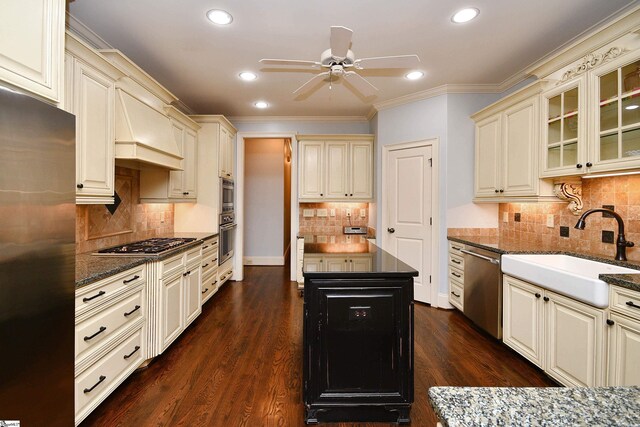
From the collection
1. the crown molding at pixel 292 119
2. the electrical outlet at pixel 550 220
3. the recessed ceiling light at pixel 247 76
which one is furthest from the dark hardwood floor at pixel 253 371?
the crown molding at pixel 292 119

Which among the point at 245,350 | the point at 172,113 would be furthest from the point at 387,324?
the point at 172,113

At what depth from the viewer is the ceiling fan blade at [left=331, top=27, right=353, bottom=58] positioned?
71.4 inches

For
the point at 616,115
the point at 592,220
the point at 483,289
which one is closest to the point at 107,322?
the point at 483,289

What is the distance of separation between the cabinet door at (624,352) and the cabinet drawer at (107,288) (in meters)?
2.98

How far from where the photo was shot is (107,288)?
5.95 ft

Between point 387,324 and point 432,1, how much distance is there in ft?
7.36

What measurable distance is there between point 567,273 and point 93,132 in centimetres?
336

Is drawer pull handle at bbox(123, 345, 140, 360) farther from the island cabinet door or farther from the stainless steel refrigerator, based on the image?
the island cabinet door

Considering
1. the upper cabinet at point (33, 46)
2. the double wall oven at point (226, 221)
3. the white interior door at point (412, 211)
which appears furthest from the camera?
the double wall oven at point (226, 221)

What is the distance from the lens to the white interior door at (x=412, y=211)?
3.75m

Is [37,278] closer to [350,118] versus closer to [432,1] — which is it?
[432,1]

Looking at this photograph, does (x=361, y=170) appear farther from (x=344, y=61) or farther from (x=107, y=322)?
(x=107, y=322)

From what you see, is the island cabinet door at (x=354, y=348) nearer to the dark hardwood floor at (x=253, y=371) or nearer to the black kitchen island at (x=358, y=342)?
the black kitchen island at (x=358, y=342)

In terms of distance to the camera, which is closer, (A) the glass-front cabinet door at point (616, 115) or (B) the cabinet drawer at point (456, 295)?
(A) the glass-front cabinet door at point (616, 115)
